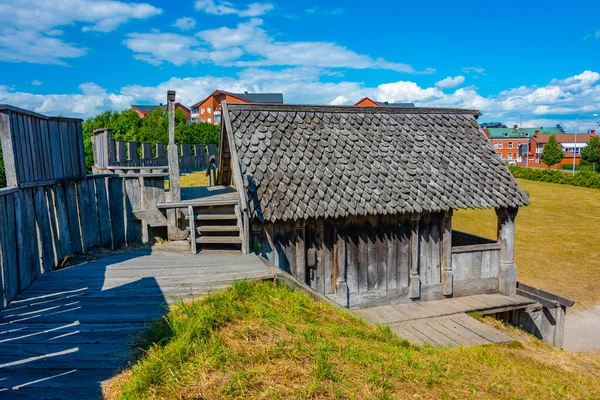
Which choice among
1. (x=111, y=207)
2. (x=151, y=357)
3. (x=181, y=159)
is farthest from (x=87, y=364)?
(x=181, y=159)

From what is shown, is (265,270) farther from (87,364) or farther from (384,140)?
(384,140)

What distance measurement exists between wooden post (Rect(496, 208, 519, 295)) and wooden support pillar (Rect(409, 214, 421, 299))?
7.51 feet

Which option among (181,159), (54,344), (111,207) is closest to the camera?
(54,344)

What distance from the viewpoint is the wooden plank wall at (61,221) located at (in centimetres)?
588

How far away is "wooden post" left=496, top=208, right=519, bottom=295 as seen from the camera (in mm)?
10945

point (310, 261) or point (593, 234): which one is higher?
point (310, 261)

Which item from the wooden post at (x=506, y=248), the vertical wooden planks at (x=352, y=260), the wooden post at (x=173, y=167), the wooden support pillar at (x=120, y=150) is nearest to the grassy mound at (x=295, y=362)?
the vertical wooden planks at (x=352, y=260)

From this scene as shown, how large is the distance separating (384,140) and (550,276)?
12.5m

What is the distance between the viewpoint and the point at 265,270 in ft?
24.5

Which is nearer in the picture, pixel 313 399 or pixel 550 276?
pixel 313 399

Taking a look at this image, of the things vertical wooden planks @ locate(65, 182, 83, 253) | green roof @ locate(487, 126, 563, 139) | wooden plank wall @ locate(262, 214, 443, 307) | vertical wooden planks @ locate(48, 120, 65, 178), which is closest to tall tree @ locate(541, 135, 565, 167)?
green roof @ locate(487, 126, 563, 139)

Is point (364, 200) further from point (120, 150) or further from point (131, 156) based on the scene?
point (131, 156)

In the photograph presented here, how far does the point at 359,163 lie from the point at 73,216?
5.99 m

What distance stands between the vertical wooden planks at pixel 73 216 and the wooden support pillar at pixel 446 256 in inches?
302
